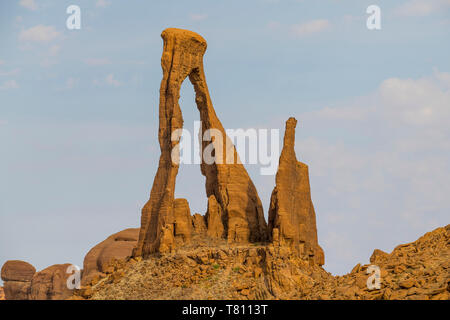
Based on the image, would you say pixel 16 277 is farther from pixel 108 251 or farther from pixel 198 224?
pixel 198 224

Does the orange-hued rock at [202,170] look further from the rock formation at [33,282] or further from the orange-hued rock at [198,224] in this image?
the rock formation at [33,282]

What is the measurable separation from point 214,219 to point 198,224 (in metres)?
1.10

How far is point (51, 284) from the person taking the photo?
268ft

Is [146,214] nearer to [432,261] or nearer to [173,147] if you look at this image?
[173,147]

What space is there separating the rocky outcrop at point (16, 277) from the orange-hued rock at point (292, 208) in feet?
134

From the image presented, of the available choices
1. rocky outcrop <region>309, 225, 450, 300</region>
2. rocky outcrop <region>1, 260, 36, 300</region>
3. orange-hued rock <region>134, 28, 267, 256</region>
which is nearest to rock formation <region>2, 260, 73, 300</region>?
rocky outcrop <region>1, 260, 36, 300</region>

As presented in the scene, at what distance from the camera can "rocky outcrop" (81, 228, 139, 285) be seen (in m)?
77.6

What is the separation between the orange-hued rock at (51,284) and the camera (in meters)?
80.7

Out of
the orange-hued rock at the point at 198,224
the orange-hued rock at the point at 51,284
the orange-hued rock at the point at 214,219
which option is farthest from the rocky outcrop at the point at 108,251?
the orange-hued rock at the point at 214,219

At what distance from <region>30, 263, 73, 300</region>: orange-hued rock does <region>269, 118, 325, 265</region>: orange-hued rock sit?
33719 millimetres

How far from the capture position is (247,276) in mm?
48219

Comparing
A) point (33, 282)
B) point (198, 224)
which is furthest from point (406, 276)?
point (33, 282)
